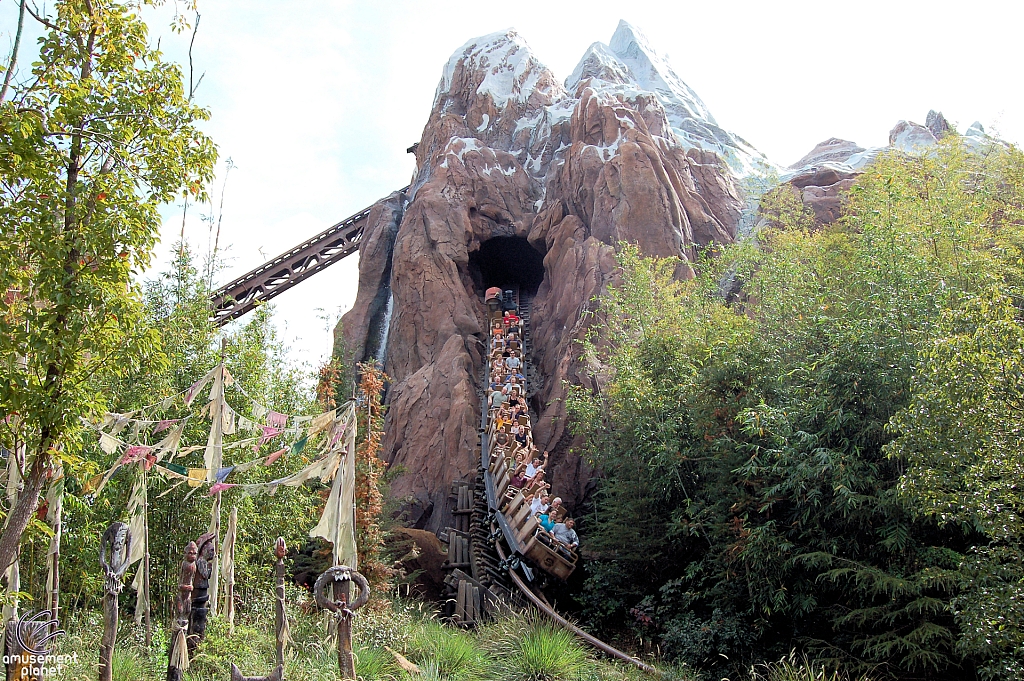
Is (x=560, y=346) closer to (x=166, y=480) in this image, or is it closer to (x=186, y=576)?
(x=166, y=480)

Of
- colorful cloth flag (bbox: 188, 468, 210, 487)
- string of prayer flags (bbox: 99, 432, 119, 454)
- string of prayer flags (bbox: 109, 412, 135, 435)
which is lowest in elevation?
colorful cloth flag (bbox: 188, 468, 210, 487)

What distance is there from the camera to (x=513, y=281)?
27.9 meters

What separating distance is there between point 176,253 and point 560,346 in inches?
432

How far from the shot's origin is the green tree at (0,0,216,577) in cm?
489

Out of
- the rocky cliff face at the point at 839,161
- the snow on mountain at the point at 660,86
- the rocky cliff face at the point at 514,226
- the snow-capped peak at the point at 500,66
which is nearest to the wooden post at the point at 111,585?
the rocky cliff face at the point at 514,226

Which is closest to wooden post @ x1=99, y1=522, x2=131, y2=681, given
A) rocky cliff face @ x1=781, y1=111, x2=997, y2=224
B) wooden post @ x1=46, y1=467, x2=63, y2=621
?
wooden post @ x1=46, y1=467, x2=63, y2=621

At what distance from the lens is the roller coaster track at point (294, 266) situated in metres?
25.3

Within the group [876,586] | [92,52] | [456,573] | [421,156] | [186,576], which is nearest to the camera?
[92,52]

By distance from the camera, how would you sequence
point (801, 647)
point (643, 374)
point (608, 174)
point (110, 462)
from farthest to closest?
1. point (608, 174)
2. point (643, 374)
3. point (110, 462)
4. point (801, 647)

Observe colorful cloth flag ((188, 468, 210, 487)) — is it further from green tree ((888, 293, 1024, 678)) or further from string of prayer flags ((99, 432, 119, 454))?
green tree ((888, 293, 1024, 678))

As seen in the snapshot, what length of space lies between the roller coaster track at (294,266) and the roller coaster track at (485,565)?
10.8 meters

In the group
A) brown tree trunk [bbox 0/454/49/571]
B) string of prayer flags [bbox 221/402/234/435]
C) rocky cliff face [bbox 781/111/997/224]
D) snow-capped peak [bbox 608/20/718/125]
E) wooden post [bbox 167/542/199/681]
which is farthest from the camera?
snow-capped peak [bbox 608/20/718/125]

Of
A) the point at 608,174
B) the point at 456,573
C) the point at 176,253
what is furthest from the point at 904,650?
the point at 608,174

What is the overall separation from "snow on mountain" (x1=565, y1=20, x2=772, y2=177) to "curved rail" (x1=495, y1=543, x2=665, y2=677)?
18229 millimetres
